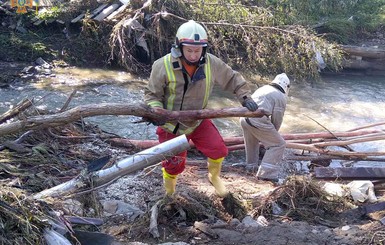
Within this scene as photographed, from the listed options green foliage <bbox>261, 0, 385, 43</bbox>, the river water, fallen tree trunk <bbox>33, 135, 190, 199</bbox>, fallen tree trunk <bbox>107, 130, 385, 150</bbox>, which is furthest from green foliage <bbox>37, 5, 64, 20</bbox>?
fallen tree trunk <bbox>33, 135, 190, 199</bbox>

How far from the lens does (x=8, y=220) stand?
317 cm

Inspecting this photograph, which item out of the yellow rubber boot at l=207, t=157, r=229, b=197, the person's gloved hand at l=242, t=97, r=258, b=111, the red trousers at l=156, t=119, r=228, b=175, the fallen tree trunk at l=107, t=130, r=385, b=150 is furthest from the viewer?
the fallen tree trunk at l=107, t=130, r=385, b=150

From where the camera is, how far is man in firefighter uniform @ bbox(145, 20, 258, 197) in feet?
14.8

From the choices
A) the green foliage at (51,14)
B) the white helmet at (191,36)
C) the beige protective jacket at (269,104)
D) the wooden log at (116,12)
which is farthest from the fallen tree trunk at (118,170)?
the green foliage at (51,14)

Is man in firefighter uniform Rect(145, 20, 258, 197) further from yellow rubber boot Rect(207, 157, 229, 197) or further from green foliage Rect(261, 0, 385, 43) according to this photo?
green foliage Rect(261, 0, 385, 43)

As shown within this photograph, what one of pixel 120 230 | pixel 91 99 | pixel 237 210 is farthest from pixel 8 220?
pixel 91 99

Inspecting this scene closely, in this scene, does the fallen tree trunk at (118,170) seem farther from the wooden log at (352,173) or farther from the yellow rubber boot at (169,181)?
the wooden log at (352,173)

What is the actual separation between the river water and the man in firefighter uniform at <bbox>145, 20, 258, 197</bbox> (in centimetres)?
305

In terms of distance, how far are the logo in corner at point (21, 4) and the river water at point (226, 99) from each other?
2.02 metres

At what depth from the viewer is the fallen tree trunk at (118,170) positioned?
12.6 feet

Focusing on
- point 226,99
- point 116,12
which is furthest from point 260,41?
point 116,12

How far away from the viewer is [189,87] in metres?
4.66

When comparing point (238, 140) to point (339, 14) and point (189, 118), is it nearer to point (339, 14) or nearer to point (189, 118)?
point (189, 118)

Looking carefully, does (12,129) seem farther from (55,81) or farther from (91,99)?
(55,81)
